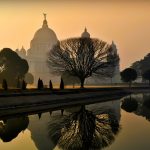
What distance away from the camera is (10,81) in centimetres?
9094

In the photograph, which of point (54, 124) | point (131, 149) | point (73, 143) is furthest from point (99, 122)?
point (131, 149)

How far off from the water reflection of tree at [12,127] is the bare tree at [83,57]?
5200 centimetres

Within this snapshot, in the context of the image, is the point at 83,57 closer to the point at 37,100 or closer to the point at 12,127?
the point at 37,100

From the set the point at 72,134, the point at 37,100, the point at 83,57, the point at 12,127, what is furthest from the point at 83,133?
the point at 83,57

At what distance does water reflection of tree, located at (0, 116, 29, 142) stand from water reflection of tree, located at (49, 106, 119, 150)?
2.33 m

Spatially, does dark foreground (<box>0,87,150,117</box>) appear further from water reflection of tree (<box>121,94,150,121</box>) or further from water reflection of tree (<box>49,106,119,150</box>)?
water reflection of tree (<box>49,106,119,150</box>)

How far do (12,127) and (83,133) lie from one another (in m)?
6.35

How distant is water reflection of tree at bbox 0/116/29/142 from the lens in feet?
81.5

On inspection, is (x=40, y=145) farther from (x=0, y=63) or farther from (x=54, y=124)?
(x=0, y=63)

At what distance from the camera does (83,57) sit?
86062mm

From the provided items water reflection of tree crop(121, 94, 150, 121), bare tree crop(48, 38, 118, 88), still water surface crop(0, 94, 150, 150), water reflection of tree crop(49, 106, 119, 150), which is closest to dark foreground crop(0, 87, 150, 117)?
still water surface crop(0, 94, 150, 150)

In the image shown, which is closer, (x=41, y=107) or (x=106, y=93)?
(x=41, y=107)

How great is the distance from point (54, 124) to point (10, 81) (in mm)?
61663

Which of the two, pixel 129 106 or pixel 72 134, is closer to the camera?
pixel 72 134
